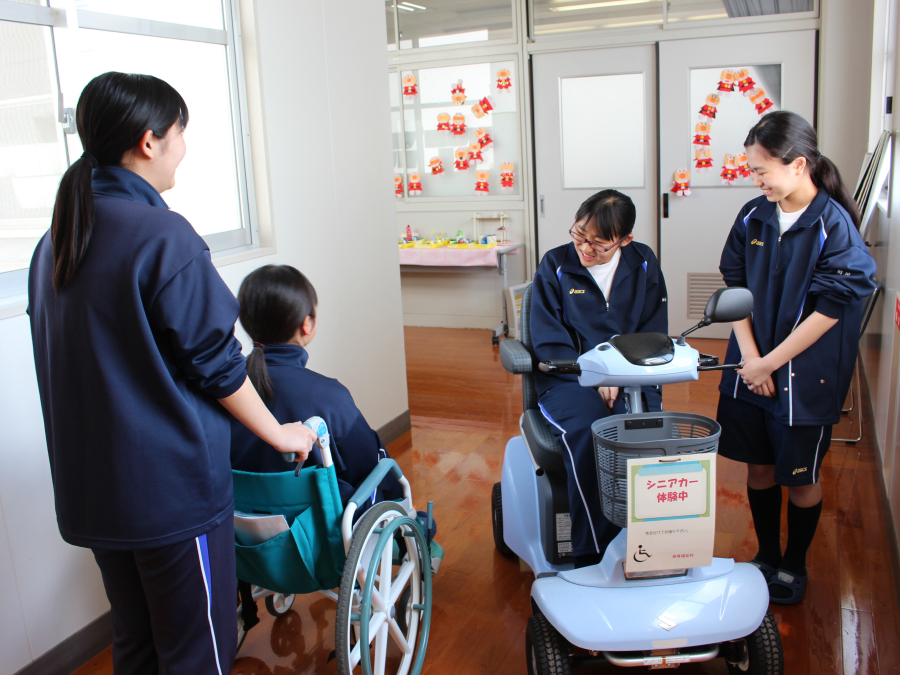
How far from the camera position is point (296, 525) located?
1418mm

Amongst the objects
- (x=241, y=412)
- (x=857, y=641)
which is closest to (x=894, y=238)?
(x=857, y=641)

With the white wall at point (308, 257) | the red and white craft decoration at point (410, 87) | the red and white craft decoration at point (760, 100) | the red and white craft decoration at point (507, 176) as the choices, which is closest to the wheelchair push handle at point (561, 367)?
the white wall at point (308, 257)

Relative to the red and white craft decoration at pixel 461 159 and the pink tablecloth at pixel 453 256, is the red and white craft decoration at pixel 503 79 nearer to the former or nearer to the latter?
the red and white craft decoration at pixel 461 159

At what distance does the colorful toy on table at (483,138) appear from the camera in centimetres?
551

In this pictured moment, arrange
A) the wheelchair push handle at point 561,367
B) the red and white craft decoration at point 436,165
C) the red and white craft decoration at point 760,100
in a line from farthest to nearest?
the red and white craft decoration at point 436,165, the red and white craft decoration at point 760,100, the wheelchair push handle at point 561,367

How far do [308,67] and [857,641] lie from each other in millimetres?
2606

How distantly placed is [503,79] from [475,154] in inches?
23.2

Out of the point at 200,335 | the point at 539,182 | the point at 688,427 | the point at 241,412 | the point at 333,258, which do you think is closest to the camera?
the point at 200,335

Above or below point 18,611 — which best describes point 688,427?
above

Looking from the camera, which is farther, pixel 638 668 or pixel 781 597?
pixel 781 597

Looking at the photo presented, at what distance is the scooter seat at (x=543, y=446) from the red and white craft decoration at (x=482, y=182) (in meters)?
3.84

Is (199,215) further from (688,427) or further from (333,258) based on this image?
(688,427)

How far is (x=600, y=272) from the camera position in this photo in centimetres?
208

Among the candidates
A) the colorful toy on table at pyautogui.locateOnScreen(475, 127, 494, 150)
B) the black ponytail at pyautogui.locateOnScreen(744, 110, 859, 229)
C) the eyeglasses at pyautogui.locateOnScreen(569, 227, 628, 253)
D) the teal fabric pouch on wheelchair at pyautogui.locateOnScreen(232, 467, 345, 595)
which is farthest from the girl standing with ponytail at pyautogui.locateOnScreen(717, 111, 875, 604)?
the colorful toy on table at pyautogui.locateOnScreen(475, 127, 494, 150)
